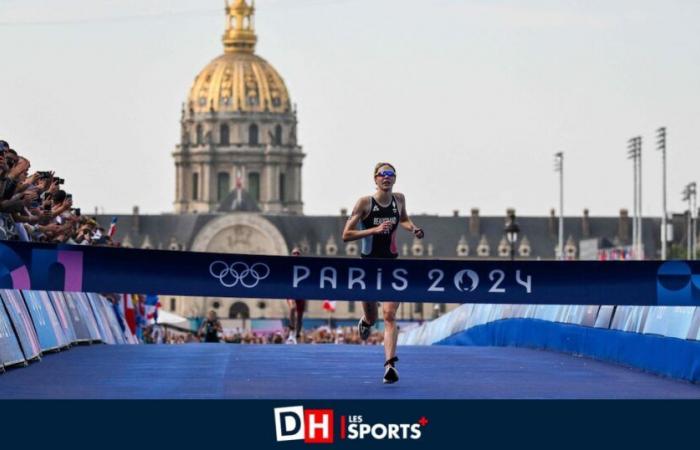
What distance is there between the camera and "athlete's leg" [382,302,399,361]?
48.0 ft

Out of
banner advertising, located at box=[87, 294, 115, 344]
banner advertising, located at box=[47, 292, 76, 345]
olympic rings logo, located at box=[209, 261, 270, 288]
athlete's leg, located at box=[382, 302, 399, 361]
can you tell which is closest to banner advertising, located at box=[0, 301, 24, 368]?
olympic rings logo, located at box=[209, 261, 270, 288]

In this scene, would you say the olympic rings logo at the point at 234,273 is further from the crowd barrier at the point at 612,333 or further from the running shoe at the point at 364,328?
the crowd barrier at the point at 612,333

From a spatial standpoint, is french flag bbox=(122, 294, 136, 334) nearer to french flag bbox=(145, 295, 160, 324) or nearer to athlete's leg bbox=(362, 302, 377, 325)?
french flag bbox=(145, 295, 160, 324)

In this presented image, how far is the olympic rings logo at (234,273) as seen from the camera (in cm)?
1365

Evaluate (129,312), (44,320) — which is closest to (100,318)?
(44,320)

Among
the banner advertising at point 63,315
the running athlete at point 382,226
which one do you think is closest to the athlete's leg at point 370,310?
the running athlete at point 382,226

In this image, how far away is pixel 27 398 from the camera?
12.0 m
